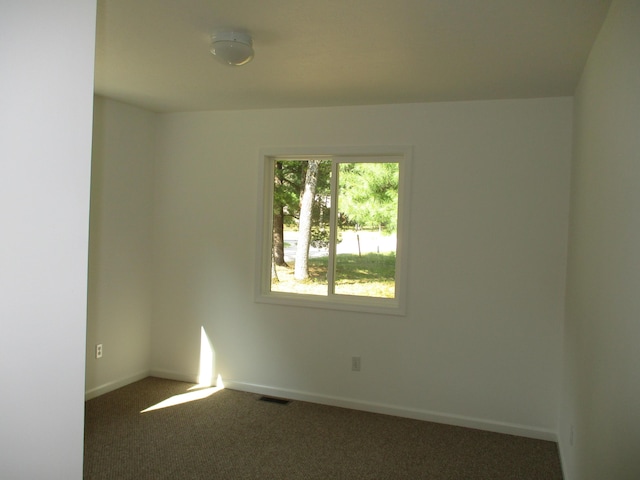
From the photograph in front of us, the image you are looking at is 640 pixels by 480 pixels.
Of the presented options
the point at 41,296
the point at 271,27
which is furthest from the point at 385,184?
the point at 41,296

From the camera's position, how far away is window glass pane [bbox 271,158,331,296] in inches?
169

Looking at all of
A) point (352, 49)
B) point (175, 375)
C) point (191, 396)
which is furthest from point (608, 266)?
point (175, 375)

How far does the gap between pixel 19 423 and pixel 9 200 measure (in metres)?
0.43

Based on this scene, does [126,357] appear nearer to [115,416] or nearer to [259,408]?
[115,416]

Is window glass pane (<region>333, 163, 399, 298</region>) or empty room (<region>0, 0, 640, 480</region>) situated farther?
window glass pane (<region>333, 163, 399, 298</region>)

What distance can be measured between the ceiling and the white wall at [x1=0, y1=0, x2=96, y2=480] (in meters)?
1.27

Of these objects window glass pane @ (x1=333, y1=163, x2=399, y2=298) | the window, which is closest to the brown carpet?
the window

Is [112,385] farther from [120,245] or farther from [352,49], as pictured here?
[352,49]

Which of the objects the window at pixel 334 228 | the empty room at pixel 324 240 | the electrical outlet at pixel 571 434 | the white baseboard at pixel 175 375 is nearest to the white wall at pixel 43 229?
the empty room at pixel 324 240

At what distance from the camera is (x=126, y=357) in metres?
4.46

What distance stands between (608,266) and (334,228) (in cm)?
250

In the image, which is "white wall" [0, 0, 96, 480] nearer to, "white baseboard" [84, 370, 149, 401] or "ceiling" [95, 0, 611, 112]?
"ceiling" [95, 0, 611, 112]

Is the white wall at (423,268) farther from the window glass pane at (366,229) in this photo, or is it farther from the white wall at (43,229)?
the white wall at (43,229)

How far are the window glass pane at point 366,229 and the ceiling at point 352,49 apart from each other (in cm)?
60
